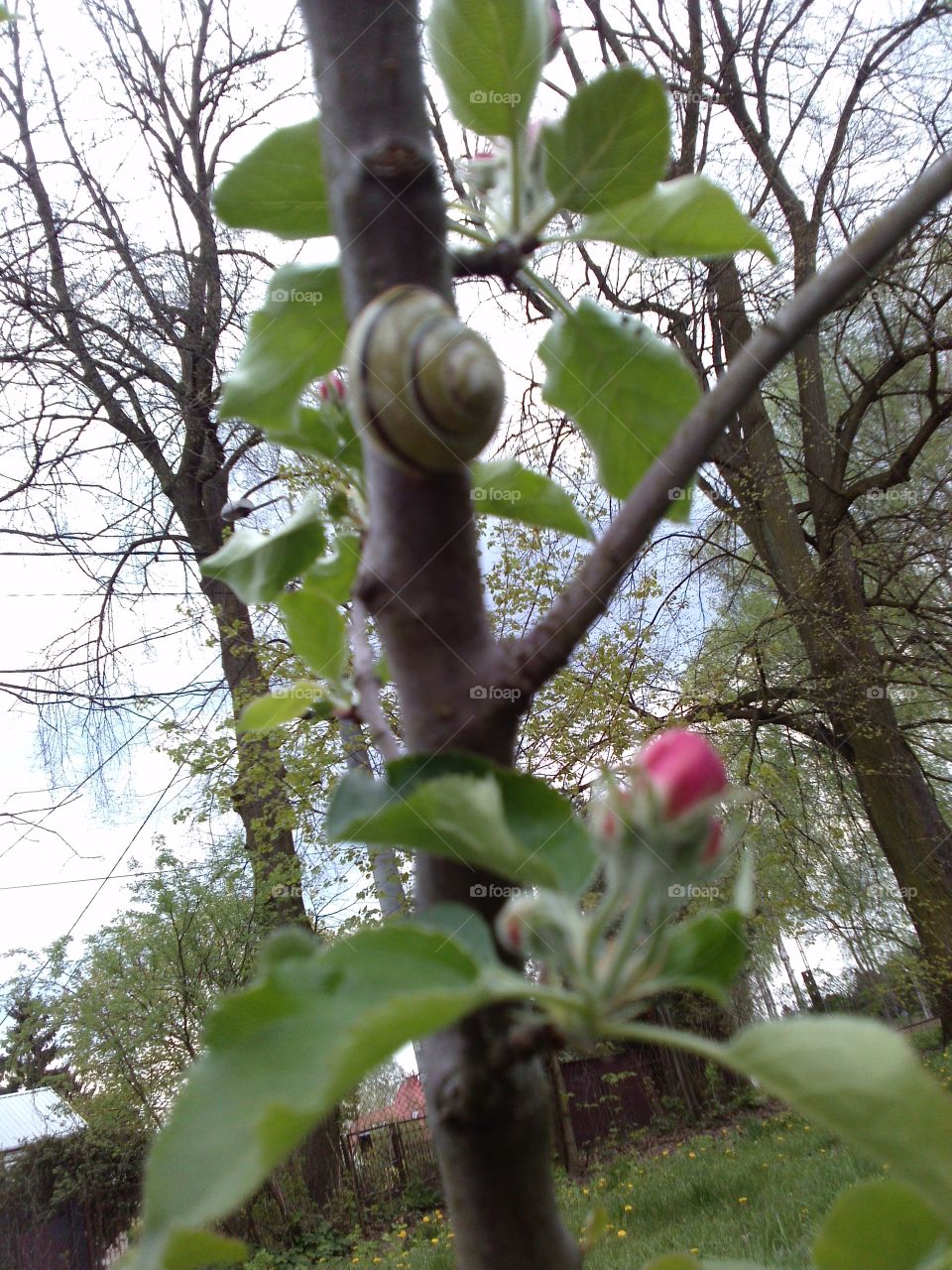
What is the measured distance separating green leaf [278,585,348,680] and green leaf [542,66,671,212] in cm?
21

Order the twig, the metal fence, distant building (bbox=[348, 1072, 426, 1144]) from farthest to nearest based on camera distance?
1. distant building (bbox=[348, 1072, 426, 1144])
2. the metal fence
3. the twig

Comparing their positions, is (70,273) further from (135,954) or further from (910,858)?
(910,858)

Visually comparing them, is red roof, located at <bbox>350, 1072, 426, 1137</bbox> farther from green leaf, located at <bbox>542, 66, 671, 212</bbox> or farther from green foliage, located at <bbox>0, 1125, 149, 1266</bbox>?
green leaf, located at <bbox>542, 66, 671, 212</bbox>

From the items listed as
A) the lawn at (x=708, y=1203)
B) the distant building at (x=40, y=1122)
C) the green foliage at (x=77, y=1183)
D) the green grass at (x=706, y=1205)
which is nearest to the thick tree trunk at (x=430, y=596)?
the lawn at (x=708, y=1203)

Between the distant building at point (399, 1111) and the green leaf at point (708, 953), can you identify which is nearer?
the green leaf at point (708, 953)

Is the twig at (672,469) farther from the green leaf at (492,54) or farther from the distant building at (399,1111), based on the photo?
the distant building at (399,1111)

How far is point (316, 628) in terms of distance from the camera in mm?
414

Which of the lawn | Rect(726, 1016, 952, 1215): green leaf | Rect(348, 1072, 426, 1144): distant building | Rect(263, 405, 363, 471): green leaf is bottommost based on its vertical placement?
the lawn

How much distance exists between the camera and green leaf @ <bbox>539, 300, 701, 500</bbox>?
0.41 m

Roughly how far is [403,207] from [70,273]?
636 centimetres

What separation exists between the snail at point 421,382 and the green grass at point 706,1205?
246cm

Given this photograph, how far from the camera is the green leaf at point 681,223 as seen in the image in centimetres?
38

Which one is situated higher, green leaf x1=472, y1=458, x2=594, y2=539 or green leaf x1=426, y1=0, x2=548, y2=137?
green leaf x1=426, y1=0, x2=548, y2=137

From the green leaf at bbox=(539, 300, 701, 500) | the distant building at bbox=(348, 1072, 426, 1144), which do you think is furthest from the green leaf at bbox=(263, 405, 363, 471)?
the distant building at bbox=(348, 1072, 426, 1144)
